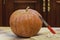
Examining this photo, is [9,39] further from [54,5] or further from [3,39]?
[54,5]

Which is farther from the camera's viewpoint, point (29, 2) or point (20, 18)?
point (29, 2)

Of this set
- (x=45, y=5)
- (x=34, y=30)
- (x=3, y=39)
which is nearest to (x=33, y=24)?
(x=34, y=30)

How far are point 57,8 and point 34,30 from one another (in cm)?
121

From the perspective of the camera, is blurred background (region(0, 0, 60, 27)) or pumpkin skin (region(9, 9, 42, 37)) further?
blurred background (region(0, 0, 60, 27))

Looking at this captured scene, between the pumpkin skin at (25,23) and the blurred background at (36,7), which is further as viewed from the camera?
the blurred background at (36,7)

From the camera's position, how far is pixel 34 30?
817mm

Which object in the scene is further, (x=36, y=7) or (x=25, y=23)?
(x=36, y=7)

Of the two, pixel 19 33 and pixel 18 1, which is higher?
pixel 18 1

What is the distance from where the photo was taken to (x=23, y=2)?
197 centimetres

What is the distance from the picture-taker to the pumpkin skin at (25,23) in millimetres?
792

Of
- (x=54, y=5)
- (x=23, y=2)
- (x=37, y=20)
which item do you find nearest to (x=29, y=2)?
(x=23, y=2)

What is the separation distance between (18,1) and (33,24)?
1.19 meters

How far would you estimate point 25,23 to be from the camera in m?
0.79

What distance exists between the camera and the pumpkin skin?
792 mm
